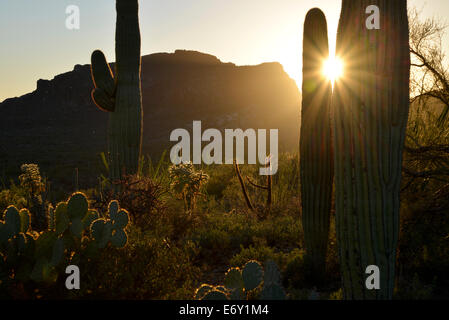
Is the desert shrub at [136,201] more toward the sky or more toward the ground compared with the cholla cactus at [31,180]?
more toward the ground

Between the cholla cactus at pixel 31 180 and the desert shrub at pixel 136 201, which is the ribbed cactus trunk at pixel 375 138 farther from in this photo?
the cholla cactus at pixel 31 180

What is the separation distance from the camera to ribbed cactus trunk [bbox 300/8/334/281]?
4.16m

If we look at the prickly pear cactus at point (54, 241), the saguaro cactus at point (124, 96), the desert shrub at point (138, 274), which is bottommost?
the desert shrub at point (138, 274)

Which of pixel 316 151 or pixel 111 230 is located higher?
pixel 316 151

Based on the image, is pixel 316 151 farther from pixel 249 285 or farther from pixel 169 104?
pixel 169 104

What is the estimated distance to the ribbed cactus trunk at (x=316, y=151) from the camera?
164 inches

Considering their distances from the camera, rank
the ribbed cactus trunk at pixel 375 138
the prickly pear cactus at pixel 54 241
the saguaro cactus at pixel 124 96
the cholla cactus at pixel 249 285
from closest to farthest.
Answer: the cholla cactus at pixel 249 285, the ribbed cactus trunk at pixel 375 138, the prickly pear cactus at pixel 54 241, the saguaro cactus at pixel 124 96

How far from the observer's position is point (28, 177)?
26.1ft

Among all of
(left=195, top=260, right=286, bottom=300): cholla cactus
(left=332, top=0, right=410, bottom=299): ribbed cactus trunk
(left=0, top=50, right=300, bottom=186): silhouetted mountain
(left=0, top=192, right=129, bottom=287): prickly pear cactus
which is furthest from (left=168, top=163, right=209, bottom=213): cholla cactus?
(left=0, top=50, right=300, bottom=186): silhouetted mountain

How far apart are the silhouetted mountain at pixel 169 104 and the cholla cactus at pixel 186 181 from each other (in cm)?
3824

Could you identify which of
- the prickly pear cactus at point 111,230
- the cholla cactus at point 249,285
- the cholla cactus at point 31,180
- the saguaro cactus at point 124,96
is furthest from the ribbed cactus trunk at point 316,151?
the cholla cactus at point 31,180

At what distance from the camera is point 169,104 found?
85375mm

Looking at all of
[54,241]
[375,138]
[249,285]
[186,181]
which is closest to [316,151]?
[375,138]

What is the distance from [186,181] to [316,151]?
3.21 m
